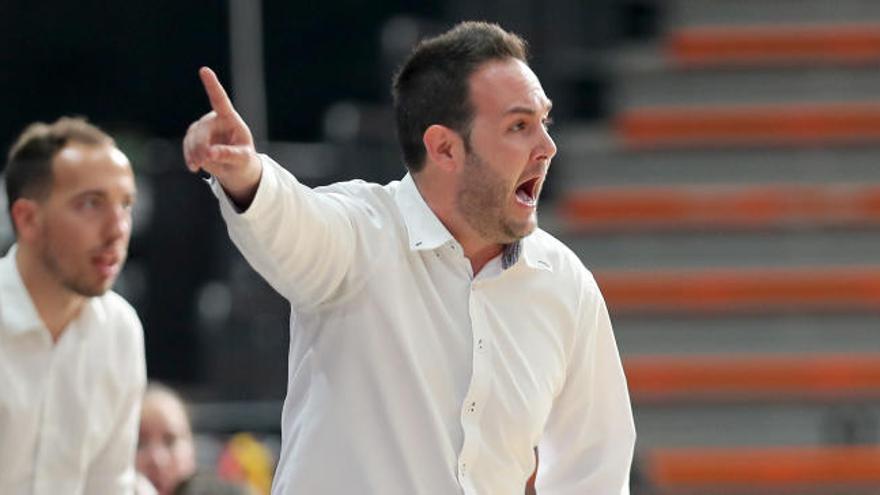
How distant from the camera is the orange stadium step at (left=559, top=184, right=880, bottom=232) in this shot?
385 inches

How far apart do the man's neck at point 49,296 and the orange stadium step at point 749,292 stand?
4801 millimetres

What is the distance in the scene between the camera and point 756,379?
9320 mm

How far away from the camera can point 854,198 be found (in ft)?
32.4

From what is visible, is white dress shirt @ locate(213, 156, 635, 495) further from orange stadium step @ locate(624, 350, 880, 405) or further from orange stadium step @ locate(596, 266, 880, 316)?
orange stadium step @ locate(596, 266, 880, 316)

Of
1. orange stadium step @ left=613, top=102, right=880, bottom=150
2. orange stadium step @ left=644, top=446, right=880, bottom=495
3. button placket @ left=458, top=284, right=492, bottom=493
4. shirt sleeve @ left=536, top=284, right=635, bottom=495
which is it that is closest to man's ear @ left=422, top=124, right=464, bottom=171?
button placket @ left=458, top=284, right=492, bottom=493

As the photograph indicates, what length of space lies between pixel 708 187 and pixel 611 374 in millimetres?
5723

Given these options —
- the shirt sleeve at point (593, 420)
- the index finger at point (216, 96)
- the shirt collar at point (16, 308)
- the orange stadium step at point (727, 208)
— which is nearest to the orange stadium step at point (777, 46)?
the orange stadium step at point (727, 208)

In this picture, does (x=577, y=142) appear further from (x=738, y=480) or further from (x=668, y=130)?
(x=738, y=480)

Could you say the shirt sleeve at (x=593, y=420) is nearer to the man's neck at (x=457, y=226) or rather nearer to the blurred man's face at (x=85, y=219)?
the man's neck at (x=457, y=226)

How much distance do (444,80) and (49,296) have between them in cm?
122

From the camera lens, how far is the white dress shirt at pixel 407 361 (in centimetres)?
409

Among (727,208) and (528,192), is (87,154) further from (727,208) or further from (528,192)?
(727,208)

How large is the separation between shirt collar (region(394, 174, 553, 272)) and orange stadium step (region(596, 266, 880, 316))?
17.3ft

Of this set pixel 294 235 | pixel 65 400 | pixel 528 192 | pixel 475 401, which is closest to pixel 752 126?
pixel 65 400
